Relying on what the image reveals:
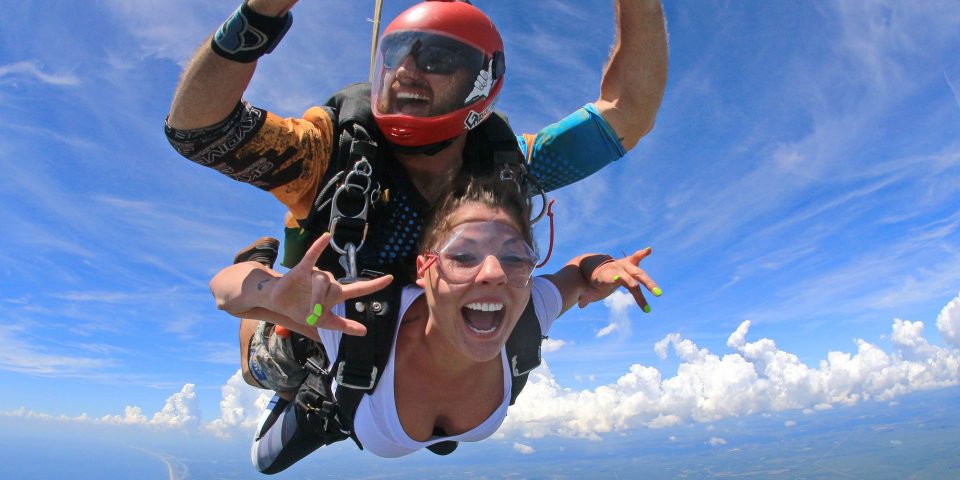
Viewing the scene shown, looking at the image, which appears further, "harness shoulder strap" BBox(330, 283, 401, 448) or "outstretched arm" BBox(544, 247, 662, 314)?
"harness shoulder strap" BBox(330, 283, 401, 448)

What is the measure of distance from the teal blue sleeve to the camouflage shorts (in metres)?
1.91

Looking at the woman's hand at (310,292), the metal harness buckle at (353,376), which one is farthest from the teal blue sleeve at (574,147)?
the woman's hand at (310,292)

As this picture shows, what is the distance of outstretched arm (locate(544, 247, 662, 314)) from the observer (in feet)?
6.64

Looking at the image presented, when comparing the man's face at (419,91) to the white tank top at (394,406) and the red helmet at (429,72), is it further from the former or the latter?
the white tank top at (394,406)

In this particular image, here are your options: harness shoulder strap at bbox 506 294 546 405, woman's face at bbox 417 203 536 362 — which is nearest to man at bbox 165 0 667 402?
woman's face at bbox 417 203 536 362

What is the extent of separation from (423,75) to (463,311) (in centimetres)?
113

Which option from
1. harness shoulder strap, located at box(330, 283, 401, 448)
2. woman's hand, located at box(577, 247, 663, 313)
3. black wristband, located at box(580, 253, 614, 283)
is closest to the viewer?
woman's hand, located at box(577, 247, 663, 313)

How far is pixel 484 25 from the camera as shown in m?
2.38

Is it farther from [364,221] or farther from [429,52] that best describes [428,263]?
[429,52]

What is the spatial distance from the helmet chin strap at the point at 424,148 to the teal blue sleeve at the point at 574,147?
0.60 meters

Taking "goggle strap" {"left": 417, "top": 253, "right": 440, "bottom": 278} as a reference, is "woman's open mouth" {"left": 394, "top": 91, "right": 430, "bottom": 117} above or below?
above

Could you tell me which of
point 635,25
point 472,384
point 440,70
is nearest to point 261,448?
point 472,384

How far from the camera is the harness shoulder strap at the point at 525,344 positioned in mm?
2646

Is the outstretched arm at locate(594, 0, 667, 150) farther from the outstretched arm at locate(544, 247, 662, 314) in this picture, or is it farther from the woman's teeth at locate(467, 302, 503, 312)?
the woman's teeth at locate(467, 302, 503, 312)
